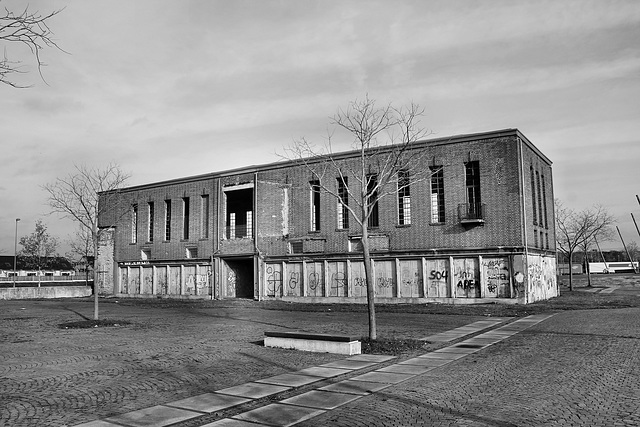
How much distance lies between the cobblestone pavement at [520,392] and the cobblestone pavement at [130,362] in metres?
2.95

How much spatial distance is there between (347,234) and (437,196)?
624 centimetres

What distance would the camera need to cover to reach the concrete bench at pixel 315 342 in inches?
526

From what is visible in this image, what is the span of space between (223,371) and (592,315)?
18086 mm

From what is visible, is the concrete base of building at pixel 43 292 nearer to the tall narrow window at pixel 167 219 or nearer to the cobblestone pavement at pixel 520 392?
the tall narrow window at pixel 167 219

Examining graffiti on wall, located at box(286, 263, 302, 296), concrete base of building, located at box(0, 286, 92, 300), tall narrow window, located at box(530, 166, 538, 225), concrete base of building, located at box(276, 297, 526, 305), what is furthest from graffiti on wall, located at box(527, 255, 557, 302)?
concrete base of building, located at box(0, 286, 92, 300)

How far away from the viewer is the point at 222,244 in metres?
41.3

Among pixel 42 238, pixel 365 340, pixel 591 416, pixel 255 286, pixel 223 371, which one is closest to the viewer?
pixel 591 416

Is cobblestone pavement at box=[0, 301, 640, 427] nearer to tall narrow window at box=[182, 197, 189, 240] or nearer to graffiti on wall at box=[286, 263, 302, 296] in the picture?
graffiti on wall at box=[286, 263, 302, 296]

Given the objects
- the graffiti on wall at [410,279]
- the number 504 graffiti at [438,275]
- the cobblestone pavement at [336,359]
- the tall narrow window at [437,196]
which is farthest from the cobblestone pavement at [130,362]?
the tall narrow window at [437,196]

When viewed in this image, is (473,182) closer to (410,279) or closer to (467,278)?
(467,278)

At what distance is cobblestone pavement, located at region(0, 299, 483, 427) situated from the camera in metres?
8.46

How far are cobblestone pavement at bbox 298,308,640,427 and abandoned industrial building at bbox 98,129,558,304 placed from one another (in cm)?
1202

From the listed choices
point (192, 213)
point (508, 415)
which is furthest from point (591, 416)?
point (192, 213)

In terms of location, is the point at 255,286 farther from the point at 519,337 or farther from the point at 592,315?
the point at 519,337
